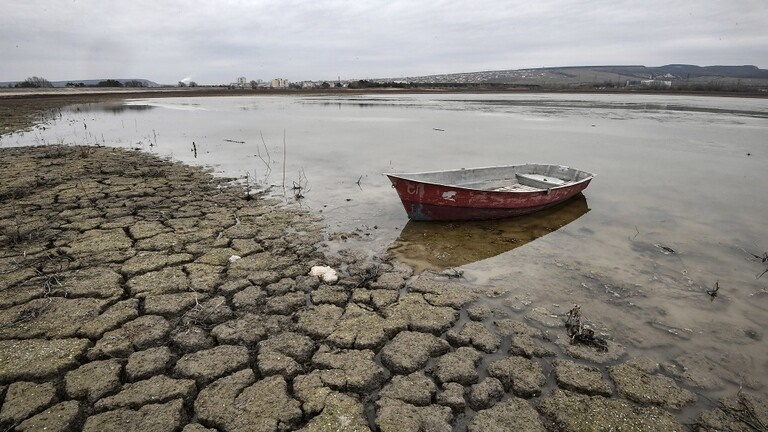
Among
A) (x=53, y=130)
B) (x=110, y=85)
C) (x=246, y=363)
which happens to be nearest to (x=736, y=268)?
(x=246, y=363)

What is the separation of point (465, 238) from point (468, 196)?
0.75 metres

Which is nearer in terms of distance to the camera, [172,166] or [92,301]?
[92,301]

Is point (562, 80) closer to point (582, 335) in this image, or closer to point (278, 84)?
point (278, 84)

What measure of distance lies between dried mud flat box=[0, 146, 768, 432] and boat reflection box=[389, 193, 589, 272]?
60cm

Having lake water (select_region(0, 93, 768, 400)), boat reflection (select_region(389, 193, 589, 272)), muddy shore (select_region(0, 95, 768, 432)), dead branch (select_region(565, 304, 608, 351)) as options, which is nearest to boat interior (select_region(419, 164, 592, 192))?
lake water (select_region(0, 93, 768, 400))

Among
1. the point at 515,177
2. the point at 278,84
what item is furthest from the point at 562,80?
the point at 515,177

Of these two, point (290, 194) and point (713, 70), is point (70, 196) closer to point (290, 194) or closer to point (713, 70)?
point (290, 194)

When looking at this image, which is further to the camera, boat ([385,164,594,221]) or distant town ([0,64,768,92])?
distant town ([0,64,768,92])

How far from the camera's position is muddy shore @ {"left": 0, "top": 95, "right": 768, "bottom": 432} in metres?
2.97

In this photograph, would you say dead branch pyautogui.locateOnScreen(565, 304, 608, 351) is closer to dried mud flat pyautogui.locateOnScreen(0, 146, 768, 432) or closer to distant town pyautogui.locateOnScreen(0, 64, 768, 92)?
dried mud flat pyautogui.locateOnScreen(0, 146, 768, 432)

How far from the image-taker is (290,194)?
29.7 feet

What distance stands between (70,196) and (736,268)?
38.1ft

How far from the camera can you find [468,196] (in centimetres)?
693

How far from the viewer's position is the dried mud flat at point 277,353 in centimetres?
297
